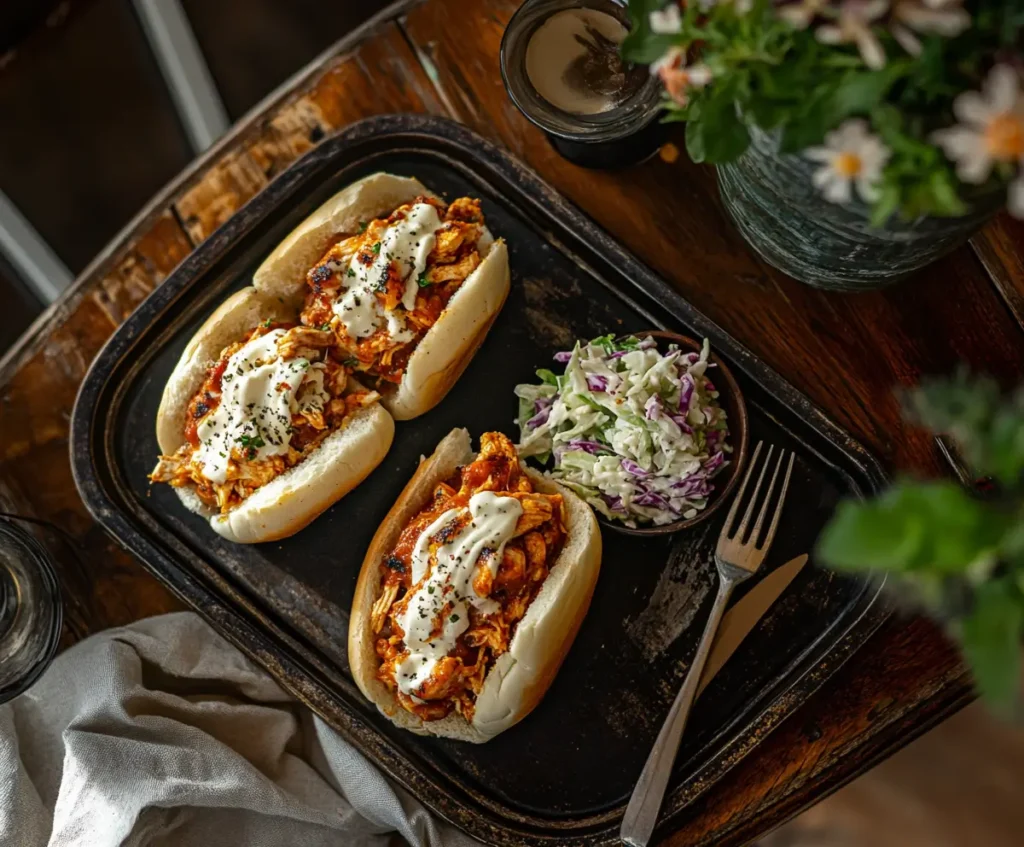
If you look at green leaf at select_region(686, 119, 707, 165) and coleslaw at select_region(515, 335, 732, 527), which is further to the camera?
coleslaw at select_region(515, 335, 732, 527)

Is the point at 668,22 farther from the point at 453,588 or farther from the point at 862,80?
the point at 453,588

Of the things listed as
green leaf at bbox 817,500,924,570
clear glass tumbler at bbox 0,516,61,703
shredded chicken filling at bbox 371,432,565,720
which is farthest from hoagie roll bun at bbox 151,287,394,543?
green leaf at bbox 817,500,924,570

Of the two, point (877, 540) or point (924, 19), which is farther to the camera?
point (924, 19)

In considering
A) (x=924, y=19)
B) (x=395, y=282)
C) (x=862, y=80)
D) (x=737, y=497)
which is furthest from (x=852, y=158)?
(x=395, y=282)

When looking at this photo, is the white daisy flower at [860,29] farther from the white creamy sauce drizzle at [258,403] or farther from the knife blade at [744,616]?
the white creamy sauce drizzle at [258,403]

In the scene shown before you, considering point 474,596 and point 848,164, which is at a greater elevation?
point 848,164

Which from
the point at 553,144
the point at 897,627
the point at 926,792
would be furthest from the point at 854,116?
the point at 926,792

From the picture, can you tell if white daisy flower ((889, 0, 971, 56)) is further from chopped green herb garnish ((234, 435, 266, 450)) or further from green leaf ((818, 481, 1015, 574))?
chopped green herb garnish ((234, 435, 266, 450))
